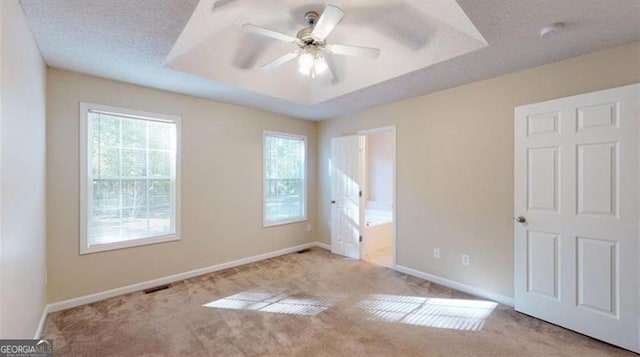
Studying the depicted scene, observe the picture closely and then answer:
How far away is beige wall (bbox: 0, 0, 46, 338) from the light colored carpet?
590 mm

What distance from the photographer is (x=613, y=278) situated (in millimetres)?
2232

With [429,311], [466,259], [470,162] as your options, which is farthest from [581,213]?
[429,311]

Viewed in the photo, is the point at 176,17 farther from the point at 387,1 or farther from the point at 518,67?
the point at 518,67

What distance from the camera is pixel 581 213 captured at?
2395 millimetres

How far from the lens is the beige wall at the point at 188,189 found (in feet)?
9.23

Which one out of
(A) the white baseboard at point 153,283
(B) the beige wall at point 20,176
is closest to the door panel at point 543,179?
(A) the white baseboard at point 153,283

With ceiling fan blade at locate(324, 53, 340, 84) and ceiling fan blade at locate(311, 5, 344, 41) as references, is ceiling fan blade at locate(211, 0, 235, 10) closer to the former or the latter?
ceiling fan blade at locate(311, 5, 344, 41)

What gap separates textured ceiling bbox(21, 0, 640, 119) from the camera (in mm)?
1822

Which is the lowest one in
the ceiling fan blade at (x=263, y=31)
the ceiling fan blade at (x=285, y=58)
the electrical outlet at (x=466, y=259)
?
the electrical outlet at (x=466, y=259)

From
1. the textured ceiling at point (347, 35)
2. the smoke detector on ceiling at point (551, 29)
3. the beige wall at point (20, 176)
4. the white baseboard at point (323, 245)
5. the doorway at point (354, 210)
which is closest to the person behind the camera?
Result: the beige wall at point (20, 176)

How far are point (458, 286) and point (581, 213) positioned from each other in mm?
1475

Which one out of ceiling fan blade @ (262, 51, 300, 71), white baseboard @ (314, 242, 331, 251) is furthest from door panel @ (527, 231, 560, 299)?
white baseboard @ (314, 242, 331, 251)

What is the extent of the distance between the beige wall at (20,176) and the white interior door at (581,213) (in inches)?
153

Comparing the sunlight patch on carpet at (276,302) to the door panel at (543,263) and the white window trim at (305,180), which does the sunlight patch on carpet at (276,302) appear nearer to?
the white window trim at (305,180)
